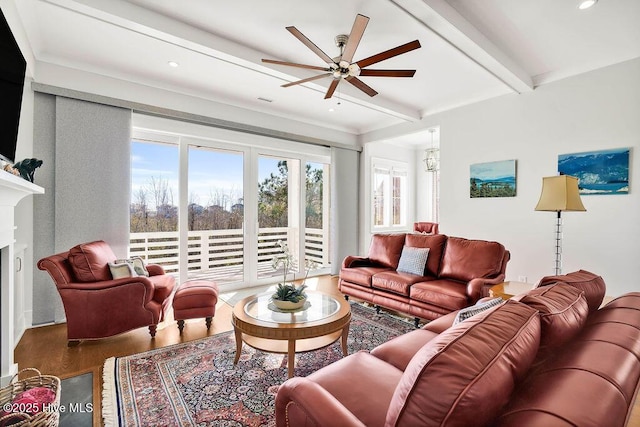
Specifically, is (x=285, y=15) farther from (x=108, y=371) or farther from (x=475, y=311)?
(x=108, y=371)

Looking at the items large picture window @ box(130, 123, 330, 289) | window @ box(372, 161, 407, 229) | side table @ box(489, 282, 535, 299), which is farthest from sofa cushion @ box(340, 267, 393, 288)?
window @ box(372, 161, 407, 229)

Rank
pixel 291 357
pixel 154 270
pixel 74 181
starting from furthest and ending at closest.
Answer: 1. pixel 154 270
2. pixel 74 181
3. pixel 291 357

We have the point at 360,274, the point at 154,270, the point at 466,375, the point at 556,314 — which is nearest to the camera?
the point at 466,375

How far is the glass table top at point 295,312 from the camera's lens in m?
2.34

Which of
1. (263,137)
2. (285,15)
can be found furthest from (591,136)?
(263,137)

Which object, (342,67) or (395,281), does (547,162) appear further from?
(342,67)

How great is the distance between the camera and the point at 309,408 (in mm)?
1104

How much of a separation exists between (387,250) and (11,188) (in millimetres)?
3635

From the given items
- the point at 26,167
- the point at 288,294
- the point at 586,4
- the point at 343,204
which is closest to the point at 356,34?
the point at 586,4

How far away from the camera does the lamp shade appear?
2.73 metres

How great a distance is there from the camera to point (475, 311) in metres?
1.60

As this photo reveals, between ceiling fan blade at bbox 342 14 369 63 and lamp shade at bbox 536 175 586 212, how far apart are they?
6.82 feet

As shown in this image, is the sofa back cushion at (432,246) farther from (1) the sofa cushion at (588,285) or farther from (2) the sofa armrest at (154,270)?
(2) the sofa armrest at (154,270)

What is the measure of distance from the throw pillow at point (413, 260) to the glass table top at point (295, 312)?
Result: 1.29m
